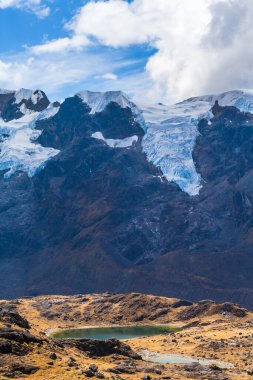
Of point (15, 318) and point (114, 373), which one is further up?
point (15, 318)

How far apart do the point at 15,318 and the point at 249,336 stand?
8368cm

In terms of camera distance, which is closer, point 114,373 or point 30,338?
point 114,373

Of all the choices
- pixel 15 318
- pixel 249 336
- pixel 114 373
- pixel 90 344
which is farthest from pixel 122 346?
pixel 249 336

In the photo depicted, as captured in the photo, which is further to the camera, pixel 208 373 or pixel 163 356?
pixel 163 356

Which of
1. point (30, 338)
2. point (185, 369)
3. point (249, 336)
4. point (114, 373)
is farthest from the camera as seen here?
point (249, 336)

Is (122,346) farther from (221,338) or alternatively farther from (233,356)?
(221,338)

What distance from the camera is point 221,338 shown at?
196375 millimetres

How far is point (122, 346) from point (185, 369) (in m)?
14.8

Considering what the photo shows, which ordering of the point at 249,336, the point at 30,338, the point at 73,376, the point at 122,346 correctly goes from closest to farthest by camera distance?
the point at 73,376, the point at 30,338, the point at 122,346, the point at 249,336

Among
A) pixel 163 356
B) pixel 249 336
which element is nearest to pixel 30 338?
pixel 163 356

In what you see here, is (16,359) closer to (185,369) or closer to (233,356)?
(185,369)

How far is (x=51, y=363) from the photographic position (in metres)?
100

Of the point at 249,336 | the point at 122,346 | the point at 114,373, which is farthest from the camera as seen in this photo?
the point at 249,336

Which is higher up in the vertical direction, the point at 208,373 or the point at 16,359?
the point at 16,359
